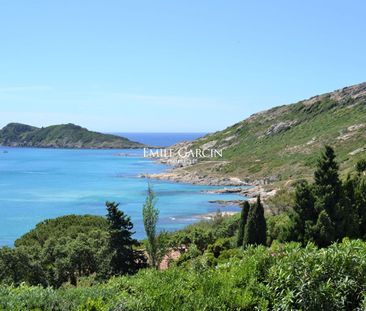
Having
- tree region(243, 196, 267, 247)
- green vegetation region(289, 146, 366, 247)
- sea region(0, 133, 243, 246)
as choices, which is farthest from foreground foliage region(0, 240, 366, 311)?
sea region(0, 133, 243, 246)

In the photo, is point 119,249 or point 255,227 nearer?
point 119,249

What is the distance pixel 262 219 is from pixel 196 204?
4372 centimetres

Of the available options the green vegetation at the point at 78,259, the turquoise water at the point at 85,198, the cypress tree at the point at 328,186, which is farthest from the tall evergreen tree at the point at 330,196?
the turquoise water at the point at 85,198

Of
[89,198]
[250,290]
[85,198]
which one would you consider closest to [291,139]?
[89,198]

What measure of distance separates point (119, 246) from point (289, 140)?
10621 cm

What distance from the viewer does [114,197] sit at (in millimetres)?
82500

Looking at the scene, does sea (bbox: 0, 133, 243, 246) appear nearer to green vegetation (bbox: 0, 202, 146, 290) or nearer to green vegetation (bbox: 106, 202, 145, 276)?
green vegetation (bbox: 0, 202, 146, 290)

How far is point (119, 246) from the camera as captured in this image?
91.6 feet

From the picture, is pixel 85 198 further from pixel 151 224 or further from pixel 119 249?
pixel 151 224

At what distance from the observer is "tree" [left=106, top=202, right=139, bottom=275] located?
2783 cm

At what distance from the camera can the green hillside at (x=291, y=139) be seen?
9869 cm

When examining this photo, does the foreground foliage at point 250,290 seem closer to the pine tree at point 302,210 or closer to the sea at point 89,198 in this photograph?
the pine tree at point 302,210

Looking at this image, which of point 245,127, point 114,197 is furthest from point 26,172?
point 245,127

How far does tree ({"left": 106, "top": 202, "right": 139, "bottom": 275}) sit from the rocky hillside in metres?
56.6
